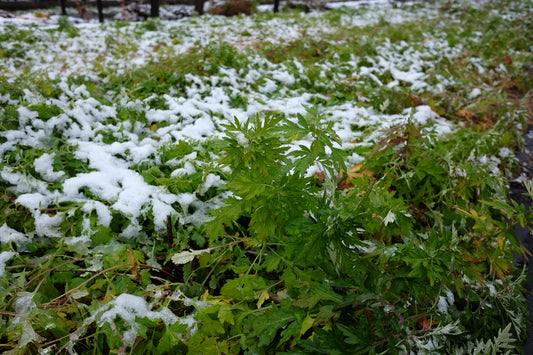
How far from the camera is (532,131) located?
427cm

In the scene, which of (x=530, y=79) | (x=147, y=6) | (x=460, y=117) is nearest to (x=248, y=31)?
(x=460, y=117)

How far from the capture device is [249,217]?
236 cm

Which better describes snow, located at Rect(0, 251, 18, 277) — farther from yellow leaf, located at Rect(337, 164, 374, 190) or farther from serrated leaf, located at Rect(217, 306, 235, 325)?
yellow leaf, located at Rect(337, 164, 374, 190)

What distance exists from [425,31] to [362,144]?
819 centimetres

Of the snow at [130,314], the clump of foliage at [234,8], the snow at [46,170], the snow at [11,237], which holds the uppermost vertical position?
the clump of foliage at [234,8]

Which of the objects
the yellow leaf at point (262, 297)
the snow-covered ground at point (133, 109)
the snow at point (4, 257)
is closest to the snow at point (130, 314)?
the yellow leaf at point (262, 297)

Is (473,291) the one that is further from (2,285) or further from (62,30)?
(62,30)

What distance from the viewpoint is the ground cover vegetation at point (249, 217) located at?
4.87 feet

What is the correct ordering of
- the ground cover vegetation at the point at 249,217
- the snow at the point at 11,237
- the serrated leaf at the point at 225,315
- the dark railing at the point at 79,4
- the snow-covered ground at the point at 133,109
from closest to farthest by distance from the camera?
the ground cover vegetation at the point at 249,217, the serrated leaf at the point at 225,315, the snow at the point at 11,237, the snow-covered ground at the point at 133,109, the dark railing at the point at 79,4

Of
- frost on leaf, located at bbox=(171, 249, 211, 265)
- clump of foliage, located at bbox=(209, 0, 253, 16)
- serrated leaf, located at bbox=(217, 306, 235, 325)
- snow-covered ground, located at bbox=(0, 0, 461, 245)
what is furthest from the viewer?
clump of foliage, located at bbox=(209, 0, 253, 16)

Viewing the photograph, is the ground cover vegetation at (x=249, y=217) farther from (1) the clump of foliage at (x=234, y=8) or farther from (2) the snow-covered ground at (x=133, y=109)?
(1) the clump of foliage at (x=234, y=8)

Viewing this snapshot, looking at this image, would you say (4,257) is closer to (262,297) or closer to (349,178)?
(262,297)

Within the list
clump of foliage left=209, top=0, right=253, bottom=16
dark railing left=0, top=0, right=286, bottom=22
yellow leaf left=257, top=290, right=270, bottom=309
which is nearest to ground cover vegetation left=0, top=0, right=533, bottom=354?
yellow leaf left=257, top=290, right=270, bottom=309

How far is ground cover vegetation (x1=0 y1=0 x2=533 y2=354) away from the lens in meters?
1.48
